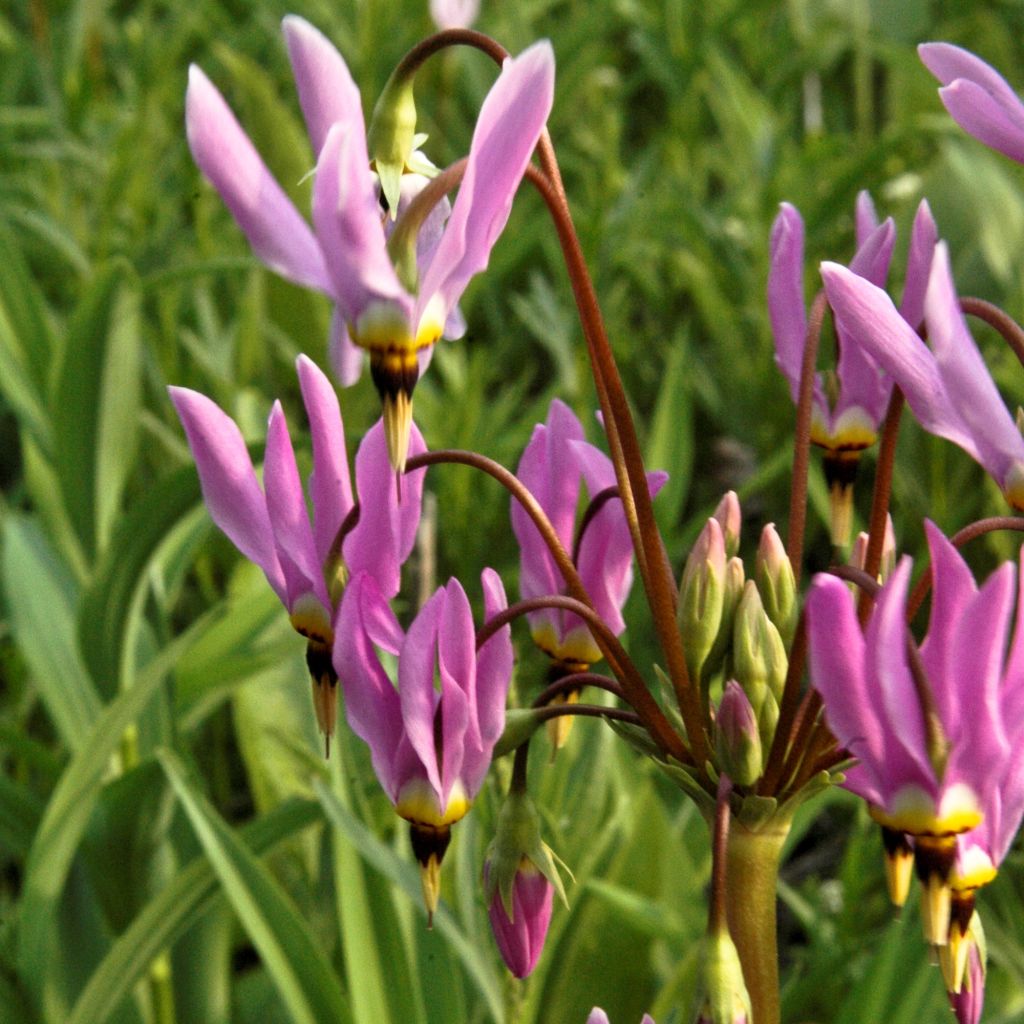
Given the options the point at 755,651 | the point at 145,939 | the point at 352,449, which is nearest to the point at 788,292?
the point at 755,651

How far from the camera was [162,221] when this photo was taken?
3223 millimetres

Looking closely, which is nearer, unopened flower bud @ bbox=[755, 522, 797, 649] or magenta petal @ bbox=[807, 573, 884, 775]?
magenta petal @ bbox=[807, 573, 884, 775]

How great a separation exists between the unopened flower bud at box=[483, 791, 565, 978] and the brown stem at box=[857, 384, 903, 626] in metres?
0.24

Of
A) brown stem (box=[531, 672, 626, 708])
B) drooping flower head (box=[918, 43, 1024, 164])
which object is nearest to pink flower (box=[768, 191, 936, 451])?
drooping flower head (box=[918, 43, 1024, 164])

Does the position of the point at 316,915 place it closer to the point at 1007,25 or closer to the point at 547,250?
the point at 547,250

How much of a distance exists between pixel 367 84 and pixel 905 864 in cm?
279

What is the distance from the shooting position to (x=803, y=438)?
93cm

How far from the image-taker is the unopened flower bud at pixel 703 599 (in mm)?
899

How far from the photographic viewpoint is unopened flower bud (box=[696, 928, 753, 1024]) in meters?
0.85

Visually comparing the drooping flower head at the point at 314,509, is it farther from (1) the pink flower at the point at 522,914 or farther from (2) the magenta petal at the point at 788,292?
(2) the magenta petal at the point at 788,292

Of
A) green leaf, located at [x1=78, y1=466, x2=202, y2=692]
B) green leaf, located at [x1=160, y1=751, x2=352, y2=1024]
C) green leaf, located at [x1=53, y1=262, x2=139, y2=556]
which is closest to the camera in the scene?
green leaf, located at [x1=160, y1=751, x2=352, y2=1024]

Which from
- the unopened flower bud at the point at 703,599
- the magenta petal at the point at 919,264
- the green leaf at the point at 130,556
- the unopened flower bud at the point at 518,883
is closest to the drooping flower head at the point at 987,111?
the magenta petal at the point at 919,264

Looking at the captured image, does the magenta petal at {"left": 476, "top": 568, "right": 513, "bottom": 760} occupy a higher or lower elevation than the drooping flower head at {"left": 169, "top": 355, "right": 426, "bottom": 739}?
lower

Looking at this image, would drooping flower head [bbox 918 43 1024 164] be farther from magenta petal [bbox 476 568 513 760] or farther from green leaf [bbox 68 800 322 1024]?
green leaf [bbox 68 800 322 1024]
